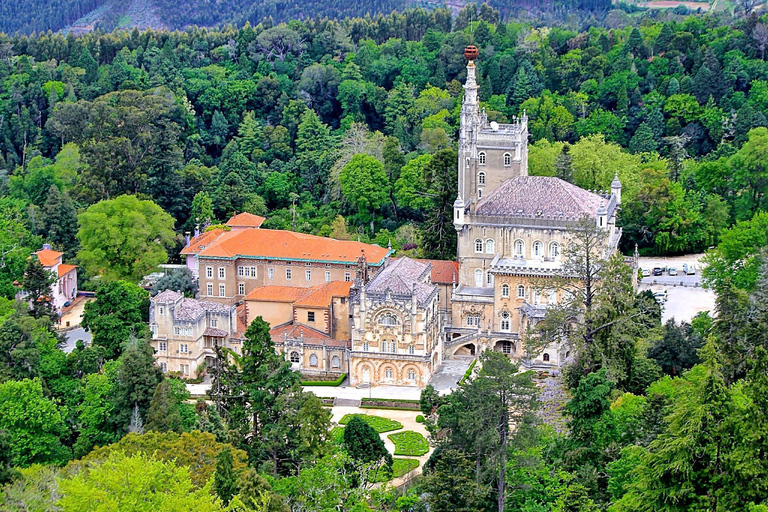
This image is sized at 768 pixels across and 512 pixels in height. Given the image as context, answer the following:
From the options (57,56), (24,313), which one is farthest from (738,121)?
(57,56)

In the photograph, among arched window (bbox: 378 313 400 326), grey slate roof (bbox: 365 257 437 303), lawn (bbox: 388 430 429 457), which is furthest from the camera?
grey slate roof (bbox: 365 257 437 303)

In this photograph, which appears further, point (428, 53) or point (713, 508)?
point (428, 53)

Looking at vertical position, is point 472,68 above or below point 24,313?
above

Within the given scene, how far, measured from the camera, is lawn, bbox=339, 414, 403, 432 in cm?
6706

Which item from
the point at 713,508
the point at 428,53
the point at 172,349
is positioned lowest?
the point at 172,349

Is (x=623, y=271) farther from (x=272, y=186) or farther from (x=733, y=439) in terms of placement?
(x=272, y=186)

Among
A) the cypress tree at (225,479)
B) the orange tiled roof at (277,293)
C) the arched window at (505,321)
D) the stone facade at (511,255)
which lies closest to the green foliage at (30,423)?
the cypress tree at (225,479)

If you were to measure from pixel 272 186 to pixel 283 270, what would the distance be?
26.4m

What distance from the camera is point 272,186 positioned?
108 metres

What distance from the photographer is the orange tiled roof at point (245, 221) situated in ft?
308

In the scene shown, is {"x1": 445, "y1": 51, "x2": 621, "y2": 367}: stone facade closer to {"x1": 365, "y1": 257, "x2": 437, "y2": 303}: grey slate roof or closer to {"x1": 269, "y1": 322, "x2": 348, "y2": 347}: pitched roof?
{"x1": 365, "y1": 257, "x2": 437, "y2": 303}: grey slate roof

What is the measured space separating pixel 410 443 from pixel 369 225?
3788 cm

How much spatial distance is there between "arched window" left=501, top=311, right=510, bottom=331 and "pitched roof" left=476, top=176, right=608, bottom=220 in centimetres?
640

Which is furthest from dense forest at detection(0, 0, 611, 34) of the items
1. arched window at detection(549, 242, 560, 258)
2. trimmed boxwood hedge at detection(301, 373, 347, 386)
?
trimmed boxwood hedge at detection(301, 373, 347, 386)
